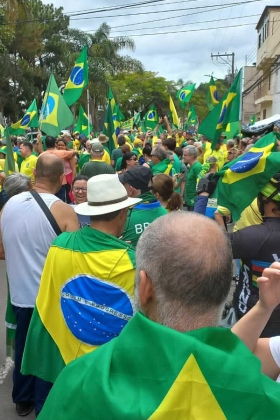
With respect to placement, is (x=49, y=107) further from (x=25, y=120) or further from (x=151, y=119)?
(x=151, y=119)

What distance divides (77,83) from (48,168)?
22.5 feet

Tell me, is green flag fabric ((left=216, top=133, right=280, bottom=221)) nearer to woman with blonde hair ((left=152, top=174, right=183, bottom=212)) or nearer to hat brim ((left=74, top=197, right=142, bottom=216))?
hat brim ((left=74, top=197, right=142, bottom=216))

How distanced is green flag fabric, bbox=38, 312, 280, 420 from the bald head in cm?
251

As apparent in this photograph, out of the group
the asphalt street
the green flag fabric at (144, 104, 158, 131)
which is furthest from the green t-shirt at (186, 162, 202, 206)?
the green flag fabric at (144, 104, 158, 131)

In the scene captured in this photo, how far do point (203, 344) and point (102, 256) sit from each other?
131cm

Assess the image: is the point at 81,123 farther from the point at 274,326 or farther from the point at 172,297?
the point at 172,297

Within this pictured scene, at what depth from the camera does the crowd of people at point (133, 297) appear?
1170mm

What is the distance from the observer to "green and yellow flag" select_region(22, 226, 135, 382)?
94.8 inches

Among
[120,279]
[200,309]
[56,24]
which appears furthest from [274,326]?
[56,24]

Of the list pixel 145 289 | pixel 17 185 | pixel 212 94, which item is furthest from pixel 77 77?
pixel 145 289

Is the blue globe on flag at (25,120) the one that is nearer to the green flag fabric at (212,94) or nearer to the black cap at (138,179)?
the green flag fabric at (212,94)

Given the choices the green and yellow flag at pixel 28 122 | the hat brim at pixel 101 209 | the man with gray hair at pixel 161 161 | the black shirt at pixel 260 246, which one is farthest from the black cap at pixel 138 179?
the green and yellow flag at pixel 28 122

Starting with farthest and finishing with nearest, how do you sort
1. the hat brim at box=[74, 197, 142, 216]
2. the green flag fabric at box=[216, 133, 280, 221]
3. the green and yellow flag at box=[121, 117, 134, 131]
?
the green and yellow flag at box=[121, 117, 134, 131]
the green flag fabric at box=[216, 133, 280, 221]
the hat brim at box=[74, 197, 142, 216]

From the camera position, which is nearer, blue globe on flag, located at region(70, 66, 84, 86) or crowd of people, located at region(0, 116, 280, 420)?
crowd of people, located at region(0, 116, 280, 420)
